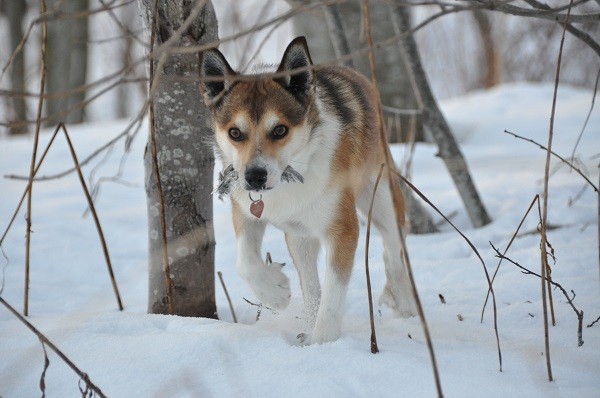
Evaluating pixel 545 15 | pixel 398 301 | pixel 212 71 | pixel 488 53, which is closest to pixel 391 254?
pixel 398 301

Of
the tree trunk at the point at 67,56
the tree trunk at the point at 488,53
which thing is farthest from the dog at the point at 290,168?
the tree trunk at the point at 488,53

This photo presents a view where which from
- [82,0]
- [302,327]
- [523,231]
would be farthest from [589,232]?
[82,0]

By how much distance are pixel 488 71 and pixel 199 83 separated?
14465 mm

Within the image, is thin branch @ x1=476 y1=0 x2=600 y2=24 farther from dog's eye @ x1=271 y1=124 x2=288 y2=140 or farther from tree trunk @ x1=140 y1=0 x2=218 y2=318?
tree trunk @ x1=140 y1=0 x2=218 y2=318

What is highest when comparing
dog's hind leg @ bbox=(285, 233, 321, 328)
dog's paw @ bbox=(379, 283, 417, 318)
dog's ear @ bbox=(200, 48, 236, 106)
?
dog's ear @ bbox=(200, 48, 236, 106)

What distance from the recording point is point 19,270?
3873 mm

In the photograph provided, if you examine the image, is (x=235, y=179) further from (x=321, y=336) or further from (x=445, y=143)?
(x=445, y=143)

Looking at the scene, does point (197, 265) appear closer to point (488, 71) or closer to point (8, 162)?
point (8, 162)

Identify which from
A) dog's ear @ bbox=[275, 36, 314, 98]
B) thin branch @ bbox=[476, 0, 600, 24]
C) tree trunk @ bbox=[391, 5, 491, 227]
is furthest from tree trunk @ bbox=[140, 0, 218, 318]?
tree trunk @ bbox=[391, 5, 491, 227]

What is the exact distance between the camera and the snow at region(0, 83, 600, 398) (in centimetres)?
227

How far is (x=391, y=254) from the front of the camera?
11.4 feet

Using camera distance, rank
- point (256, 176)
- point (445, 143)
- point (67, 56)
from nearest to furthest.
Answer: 1. point (256, 176)
2. point (445, 143)
3. point (67, 56)

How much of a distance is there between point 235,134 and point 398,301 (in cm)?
119

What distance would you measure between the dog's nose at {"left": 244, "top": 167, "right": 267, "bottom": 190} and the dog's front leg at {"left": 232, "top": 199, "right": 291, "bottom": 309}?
1.30 ft
